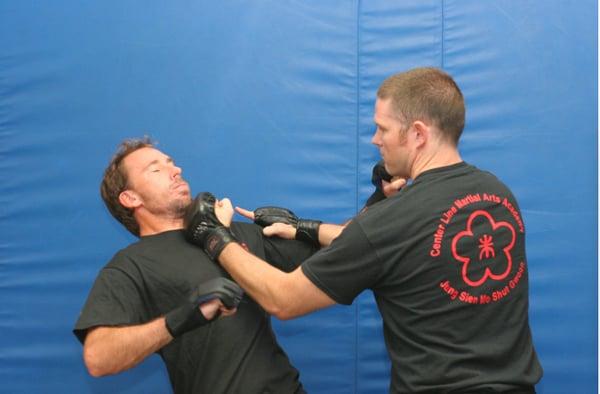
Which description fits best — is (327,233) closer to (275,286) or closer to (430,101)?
(275,286)

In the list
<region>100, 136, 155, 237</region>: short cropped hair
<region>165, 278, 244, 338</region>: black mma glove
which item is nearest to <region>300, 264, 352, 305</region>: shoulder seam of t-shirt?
<region>165, 278, 244, 338</region>: black mma glove

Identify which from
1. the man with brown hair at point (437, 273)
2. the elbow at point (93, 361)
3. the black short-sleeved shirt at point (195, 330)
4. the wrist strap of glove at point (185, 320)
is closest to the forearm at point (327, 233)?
the black short-sleeved shirt at point (195, 330)

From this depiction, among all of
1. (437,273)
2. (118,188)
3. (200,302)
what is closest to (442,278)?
(437,273)

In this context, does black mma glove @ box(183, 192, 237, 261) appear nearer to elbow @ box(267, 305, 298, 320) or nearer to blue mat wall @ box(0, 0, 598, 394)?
elbow @ box(267, 305, 298, 320)

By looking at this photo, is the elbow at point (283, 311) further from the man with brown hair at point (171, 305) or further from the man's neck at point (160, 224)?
the man's neck at point (160, 224)

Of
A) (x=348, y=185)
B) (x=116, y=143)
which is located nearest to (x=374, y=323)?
(x=348, y=185)

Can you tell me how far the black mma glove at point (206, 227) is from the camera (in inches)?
63.4

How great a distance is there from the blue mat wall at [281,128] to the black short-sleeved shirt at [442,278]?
3.04 ft

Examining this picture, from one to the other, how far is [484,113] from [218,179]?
1.04 m

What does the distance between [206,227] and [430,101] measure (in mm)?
672

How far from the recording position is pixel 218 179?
2.37 meters

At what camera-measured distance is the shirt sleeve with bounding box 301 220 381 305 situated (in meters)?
1.38

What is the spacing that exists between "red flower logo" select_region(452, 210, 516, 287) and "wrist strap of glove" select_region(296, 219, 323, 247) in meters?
0.59

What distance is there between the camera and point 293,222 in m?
1.94
